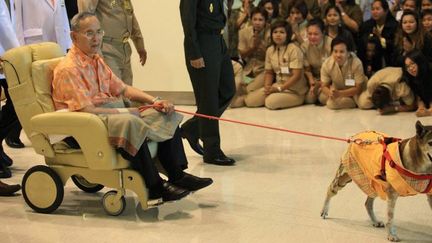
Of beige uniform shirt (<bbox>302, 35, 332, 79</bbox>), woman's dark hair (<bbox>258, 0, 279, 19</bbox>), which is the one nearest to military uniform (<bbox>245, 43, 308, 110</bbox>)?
beige uniform shirt (<bbox>302, 35, 332, 79</bbox>)

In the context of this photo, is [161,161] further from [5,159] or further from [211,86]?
[5,159]

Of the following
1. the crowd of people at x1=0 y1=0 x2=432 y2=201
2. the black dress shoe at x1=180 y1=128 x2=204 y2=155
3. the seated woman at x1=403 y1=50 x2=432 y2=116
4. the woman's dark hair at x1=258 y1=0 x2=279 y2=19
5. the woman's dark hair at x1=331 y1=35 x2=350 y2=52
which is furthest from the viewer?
the woman's dark hair at x1=258 y1=0 x2=279 y2=19

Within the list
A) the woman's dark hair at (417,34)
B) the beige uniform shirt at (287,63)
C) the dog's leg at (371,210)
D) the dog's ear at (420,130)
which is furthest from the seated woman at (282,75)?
the dog's ear at (420,130)

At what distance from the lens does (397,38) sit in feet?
19.6

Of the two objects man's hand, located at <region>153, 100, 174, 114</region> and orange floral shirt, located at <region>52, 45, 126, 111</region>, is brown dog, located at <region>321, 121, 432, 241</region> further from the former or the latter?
A: orange floral shirt, located at <region>52, 45, 126, 111</region>

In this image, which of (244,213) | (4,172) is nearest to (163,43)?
(4,172)

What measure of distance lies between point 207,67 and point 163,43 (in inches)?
98.9

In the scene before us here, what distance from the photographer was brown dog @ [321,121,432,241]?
2.63 meters

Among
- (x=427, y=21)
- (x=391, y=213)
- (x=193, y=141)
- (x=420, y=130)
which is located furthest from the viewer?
(x=427, y=21)

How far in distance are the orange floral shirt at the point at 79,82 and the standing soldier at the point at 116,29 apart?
92cm

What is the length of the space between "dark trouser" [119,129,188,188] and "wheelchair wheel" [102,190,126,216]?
0.22 m

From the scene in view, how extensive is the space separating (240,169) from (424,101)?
2.22 metres

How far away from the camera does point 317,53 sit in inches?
244

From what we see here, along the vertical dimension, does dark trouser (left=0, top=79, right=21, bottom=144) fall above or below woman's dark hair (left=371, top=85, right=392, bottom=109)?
above
